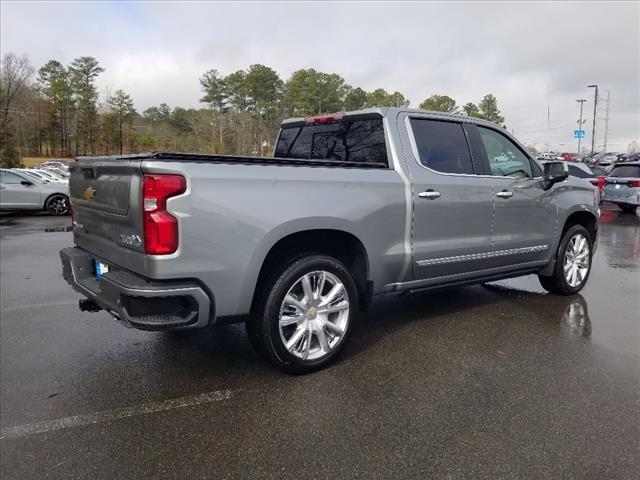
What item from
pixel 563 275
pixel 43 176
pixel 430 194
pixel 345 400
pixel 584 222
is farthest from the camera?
pixel 43 176

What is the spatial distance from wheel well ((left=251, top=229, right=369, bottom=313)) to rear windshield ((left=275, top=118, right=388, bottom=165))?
0.77m

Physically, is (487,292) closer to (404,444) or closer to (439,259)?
(439,259)

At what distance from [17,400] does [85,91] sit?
65.9 m

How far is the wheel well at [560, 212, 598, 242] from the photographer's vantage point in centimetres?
574

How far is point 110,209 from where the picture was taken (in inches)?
128

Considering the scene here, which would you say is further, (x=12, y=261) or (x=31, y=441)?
(x=12, y=261)

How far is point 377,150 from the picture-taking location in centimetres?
418

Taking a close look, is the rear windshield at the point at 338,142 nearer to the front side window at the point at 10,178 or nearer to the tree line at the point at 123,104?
the front side window at the point at 10,178

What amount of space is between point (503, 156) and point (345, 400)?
311cm

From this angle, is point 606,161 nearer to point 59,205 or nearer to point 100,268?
point 59,205

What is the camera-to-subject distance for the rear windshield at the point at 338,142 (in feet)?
13.8

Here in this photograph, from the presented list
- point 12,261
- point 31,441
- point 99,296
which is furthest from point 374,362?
point 12,261

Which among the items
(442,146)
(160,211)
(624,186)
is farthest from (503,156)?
(624,186)

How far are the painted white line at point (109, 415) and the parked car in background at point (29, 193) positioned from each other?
558 inches
